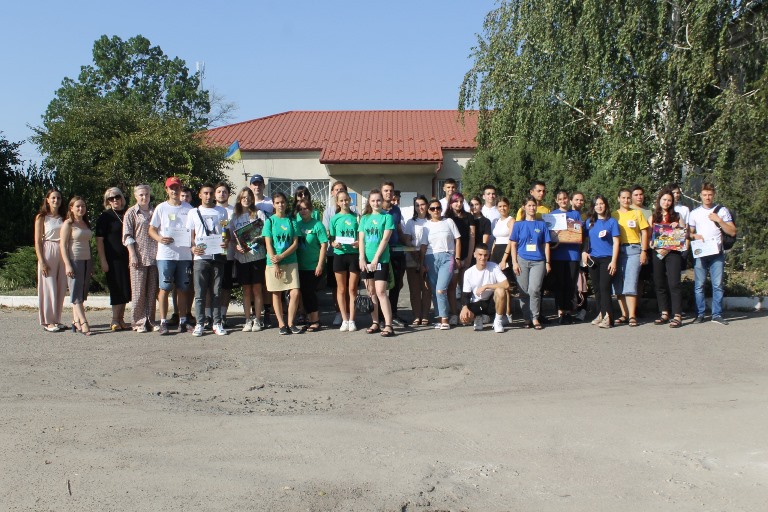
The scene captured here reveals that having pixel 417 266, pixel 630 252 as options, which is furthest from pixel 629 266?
pixel 417 266

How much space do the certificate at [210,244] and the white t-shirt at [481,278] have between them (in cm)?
328

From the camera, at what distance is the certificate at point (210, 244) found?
33.0 feet

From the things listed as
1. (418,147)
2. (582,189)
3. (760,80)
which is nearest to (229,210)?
(582,189)

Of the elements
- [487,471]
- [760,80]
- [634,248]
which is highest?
[760,80]

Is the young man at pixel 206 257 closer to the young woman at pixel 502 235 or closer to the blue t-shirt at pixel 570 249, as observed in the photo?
the young woman at pixel 502 235

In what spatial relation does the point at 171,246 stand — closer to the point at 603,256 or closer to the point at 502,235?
the point at 502,235

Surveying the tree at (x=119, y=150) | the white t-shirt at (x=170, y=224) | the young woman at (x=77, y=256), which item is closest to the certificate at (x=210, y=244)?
the white t-shirt at (x=170, y=224)

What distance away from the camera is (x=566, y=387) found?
24.3 ft

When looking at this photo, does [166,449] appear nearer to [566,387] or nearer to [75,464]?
[75,464]

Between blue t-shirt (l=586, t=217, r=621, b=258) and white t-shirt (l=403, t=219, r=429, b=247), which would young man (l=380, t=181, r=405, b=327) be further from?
blue t-shirt (l=586, t=217, r=621, b=258)

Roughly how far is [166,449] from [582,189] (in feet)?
40.0

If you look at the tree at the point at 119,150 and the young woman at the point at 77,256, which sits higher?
the tree at the point at 119,150

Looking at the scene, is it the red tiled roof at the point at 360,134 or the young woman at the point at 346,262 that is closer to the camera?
the young woman at the point at 346,262

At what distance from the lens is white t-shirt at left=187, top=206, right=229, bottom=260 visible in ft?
33.2
